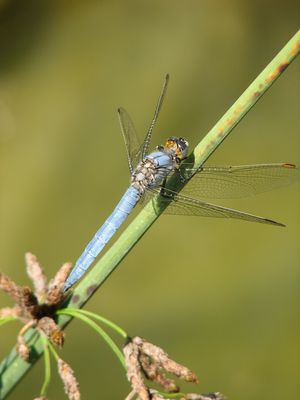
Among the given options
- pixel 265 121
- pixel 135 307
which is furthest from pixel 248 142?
pixel 135 307

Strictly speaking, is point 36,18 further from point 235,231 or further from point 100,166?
point 235,231

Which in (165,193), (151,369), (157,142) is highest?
(157,142)

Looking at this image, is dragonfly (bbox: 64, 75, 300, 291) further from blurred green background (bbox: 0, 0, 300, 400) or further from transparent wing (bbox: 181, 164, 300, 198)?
blurred green background (bbox: 0, 0, 300, 400)

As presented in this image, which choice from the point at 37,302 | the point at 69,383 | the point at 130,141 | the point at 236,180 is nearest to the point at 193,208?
the point at 236,180

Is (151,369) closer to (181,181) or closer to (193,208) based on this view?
(181,181)

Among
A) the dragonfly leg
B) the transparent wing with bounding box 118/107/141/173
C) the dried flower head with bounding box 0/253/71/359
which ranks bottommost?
the dried flower head with bounding box 0/253/71/359

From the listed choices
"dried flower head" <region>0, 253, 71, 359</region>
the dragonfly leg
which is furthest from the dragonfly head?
"dried flower head" <region>0, 253, 71, 359</region>

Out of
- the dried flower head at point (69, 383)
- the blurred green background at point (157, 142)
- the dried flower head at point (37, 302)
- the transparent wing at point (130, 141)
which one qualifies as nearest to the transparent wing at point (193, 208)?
the transparent wing at point (130, 141)
